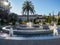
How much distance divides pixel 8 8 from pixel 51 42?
27.1 metres

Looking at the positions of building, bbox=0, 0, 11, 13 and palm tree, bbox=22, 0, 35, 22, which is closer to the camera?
building, bbox=0, 0, 11, 13

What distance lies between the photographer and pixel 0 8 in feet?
99.0

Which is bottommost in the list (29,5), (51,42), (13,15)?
(51,42)

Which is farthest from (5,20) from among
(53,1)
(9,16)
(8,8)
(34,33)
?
(34,33)

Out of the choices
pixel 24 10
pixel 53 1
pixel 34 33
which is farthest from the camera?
pixel 24 10

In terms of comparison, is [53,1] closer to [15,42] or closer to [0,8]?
[15,42]

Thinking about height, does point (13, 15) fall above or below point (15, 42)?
above

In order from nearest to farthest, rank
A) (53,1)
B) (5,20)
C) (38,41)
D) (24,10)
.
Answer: (38,41) → (53,1) → (5,20) → (24,10)

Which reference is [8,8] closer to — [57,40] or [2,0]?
[2,0]

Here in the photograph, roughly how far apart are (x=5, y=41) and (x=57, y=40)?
7.67 ft

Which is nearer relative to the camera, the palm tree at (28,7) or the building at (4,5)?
the building at (4,5)

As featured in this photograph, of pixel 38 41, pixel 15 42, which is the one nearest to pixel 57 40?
pixel 38 41

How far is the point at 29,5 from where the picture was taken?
111 ft

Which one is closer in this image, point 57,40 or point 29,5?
point 57,40
